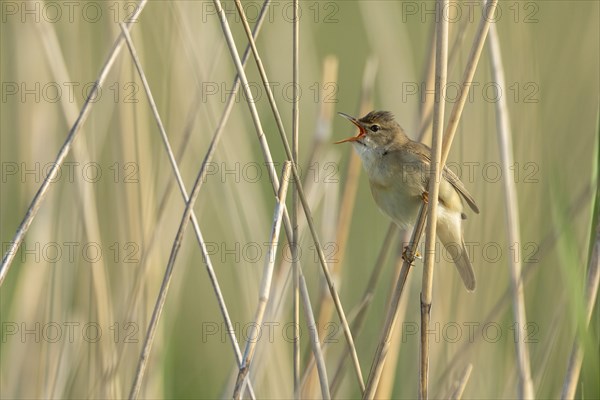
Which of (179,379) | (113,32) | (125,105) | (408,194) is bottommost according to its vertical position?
(179,379)

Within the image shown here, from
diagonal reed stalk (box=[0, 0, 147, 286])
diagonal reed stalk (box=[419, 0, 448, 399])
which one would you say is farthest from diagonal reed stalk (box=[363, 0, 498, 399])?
diagonal reed stalk (box=[0, 0, 147, 286])

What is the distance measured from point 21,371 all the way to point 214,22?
197 centimetres

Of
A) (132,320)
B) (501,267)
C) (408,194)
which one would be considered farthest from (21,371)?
(501,267)

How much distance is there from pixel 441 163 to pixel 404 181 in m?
1.11

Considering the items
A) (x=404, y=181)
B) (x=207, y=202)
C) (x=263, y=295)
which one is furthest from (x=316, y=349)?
(x=207, y=202)

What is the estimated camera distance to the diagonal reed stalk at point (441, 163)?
2.27 m

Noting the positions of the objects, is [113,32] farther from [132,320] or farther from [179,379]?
[179,379]

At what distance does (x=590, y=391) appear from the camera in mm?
2404

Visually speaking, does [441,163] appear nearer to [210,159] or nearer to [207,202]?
[210,159]

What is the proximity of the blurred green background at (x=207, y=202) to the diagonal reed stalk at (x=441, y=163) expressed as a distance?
0.62m

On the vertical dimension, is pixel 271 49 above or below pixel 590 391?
above

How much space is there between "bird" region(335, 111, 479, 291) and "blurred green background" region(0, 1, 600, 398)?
108 mm

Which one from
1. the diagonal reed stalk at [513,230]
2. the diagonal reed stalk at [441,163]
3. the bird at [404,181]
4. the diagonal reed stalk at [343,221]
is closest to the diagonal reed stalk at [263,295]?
the diagonal reed stalk at [441,163]

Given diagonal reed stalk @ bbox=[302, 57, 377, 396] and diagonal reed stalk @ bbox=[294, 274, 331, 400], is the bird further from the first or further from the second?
diagonal reed stalk @ bbox=[294, 274, 331, 400]
